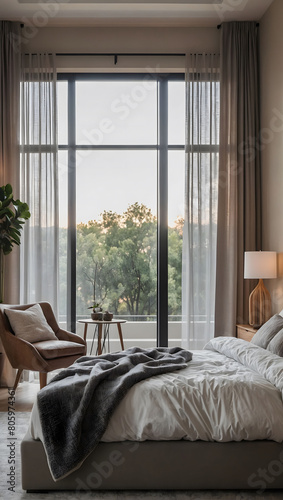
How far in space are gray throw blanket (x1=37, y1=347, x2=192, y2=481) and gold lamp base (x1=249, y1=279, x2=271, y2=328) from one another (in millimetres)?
2135

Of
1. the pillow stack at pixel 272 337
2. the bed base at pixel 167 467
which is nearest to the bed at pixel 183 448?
the bed base at pixel 167 467

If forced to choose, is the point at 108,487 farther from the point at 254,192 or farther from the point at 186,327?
the point at 254,192

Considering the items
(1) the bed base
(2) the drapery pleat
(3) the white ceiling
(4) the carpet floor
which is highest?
(3) the white ceiling

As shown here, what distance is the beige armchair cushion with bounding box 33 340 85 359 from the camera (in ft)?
15.4

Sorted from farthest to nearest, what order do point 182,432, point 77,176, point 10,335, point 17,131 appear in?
point 77,176
point 17,131
point 10,335
point 182,432

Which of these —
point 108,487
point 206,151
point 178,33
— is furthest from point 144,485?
point 178,33

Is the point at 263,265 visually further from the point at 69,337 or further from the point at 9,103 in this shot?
the point at 9,103

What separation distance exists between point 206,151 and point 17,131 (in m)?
2.02

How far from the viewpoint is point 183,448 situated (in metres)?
2.90

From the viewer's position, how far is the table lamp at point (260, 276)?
5086mm

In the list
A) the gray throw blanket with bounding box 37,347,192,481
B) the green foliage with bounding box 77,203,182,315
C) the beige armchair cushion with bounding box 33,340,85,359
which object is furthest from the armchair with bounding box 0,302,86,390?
the gray throw blanket with bounding box 37,347,192,481

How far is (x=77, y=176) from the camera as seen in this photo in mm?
6238

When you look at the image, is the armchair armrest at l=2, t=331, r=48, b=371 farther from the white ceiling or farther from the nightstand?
the white ceiling

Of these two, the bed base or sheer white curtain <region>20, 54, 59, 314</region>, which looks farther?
sheer white curtain <region>20, 54, 59, 314</region>
